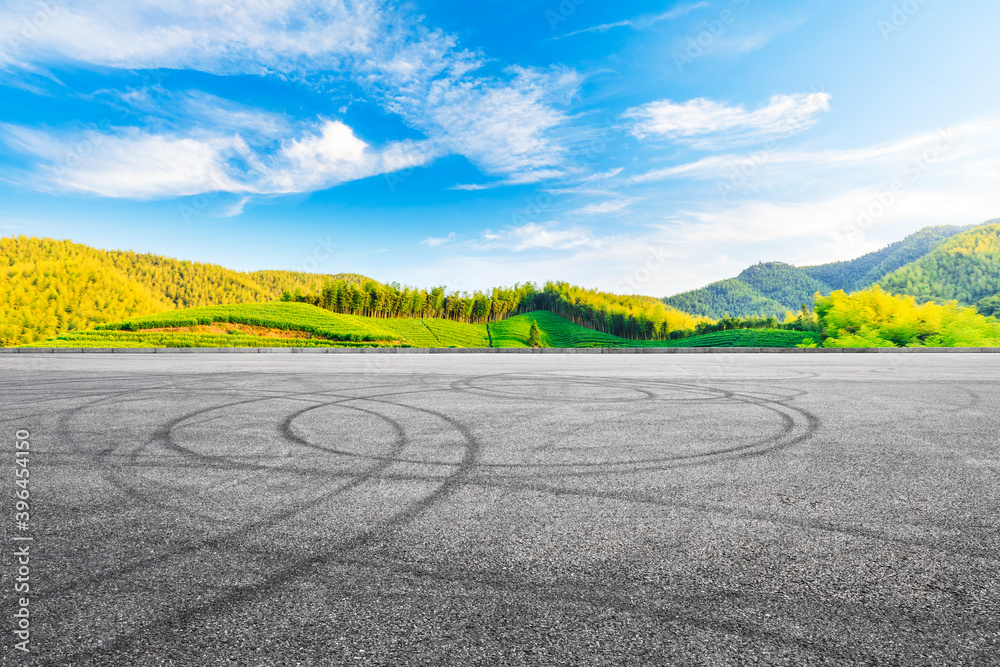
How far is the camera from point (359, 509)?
3.72 metres

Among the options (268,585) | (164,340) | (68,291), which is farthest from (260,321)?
(268,585)

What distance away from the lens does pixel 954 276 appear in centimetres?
12694

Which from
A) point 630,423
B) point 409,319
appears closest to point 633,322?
point 409,319

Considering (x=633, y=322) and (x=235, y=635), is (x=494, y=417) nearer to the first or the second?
(x=235, y=635)

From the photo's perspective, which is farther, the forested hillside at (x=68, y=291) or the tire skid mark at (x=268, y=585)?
the forested hillside at (x=68, y=291)

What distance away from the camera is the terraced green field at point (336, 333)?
68.9 meters

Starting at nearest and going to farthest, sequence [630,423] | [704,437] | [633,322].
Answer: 1. [704,437]
2. [630,423]
3. [633,322]

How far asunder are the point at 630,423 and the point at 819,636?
500 centimetres

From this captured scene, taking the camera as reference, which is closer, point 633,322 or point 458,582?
point 458,582

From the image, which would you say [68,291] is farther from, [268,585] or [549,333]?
[268,585]

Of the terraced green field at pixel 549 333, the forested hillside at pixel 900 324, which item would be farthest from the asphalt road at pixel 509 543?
the terraced green field at pixel 549 333

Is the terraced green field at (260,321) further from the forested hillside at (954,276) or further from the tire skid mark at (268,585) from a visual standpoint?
the forested hillside at (954,276)

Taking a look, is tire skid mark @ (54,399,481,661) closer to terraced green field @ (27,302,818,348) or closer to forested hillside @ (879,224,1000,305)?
terraced green field @ (27,302,818,348)

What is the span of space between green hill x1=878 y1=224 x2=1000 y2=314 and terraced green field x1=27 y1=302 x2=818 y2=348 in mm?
59090
